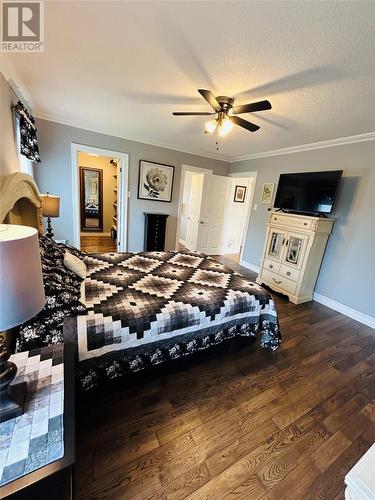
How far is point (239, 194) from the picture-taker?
18.1 feet

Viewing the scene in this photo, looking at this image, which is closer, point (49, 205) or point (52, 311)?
point (52, 311)

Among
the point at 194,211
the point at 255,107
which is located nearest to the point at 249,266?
the point at 194,211

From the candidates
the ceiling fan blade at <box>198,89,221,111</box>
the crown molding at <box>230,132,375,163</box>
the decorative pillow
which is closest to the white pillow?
the decorative pillow

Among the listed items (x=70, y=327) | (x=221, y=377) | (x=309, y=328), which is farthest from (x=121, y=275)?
(x=309, y=328)

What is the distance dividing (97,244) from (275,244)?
169 inches

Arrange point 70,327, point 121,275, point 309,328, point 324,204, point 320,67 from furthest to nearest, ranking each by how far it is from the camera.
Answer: point 324,204
point 309,328
point 121,275
point 320,67
point 70,327

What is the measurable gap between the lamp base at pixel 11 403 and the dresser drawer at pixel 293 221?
134 inches

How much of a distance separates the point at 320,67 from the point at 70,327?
2.55 metres

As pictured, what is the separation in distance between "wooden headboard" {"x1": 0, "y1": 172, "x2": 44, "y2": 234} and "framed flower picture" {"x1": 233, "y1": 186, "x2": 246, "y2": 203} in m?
4.34

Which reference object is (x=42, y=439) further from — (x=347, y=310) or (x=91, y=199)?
(x=91, y=199)

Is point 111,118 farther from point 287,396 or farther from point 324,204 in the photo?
point 287,396

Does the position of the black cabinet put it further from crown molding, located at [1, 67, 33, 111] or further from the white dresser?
crown molding, located at [1, 67, 33, 111]

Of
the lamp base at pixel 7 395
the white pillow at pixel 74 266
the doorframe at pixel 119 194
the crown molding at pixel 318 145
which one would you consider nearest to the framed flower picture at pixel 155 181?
the doorframe at pixel 119 194

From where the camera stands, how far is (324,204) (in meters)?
3.07
